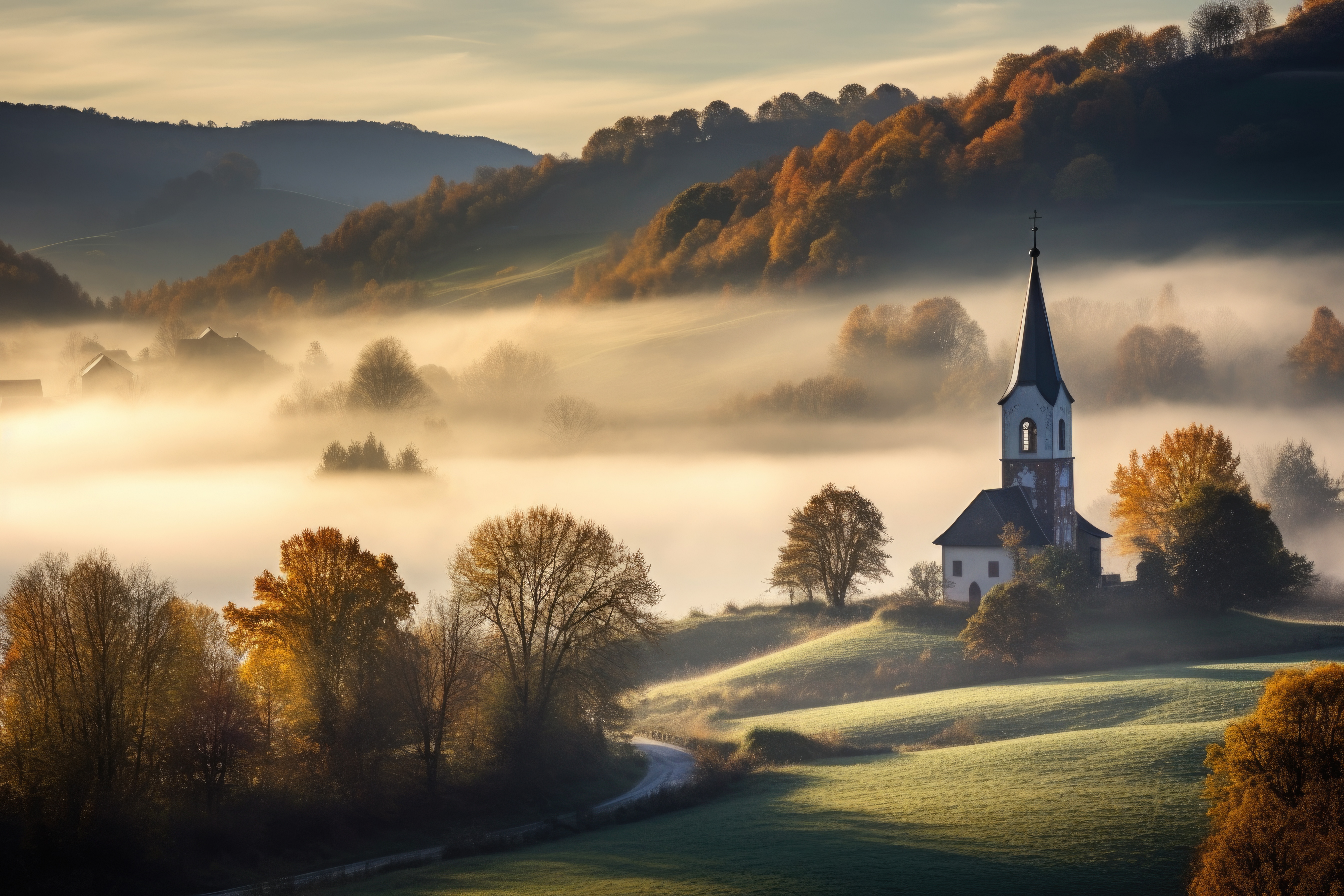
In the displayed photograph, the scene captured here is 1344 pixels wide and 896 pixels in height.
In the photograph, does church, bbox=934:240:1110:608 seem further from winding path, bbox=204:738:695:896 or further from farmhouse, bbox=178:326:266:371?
farmhouse, bbox=178:326:266:371

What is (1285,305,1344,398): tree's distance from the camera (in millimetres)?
130750

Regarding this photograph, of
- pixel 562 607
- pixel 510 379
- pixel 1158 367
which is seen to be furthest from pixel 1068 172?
pixel 562 607

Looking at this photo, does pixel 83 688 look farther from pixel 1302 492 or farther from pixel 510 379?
pixel 1302 492

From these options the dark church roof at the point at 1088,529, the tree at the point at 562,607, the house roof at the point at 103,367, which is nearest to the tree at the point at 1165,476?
the dark church roof at the point at 1088,529

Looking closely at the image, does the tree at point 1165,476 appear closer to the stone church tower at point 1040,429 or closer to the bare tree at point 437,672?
the stone church tower at point 1040,429

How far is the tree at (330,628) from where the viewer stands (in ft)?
179

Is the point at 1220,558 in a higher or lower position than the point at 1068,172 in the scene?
lower

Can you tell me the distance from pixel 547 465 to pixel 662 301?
3274 cm

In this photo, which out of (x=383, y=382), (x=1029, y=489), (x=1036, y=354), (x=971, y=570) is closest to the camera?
(x=971, y=570)

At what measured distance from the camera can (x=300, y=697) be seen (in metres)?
54.8

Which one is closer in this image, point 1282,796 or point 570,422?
point 1282,796

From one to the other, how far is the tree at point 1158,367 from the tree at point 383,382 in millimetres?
64408

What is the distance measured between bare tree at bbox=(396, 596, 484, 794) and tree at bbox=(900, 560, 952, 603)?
133 ft

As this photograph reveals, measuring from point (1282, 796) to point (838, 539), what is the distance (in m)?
54.0
